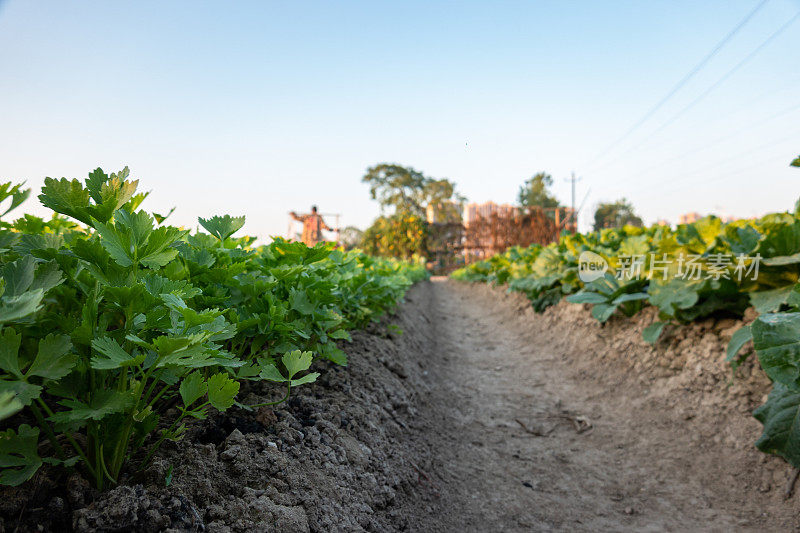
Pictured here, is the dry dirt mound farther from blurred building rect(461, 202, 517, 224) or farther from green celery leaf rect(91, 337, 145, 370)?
blurred building rect(461, 202, 517, 224)

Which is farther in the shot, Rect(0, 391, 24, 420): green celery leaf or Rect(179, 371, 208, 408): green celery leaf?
Rect(179, 371, 208, 408): green celery leaf

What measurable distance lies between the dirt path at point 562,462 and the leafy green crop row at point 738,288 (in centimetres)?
48

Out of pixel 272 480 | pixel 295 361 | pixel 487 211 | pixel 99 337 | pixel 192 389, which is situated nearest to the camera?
pixel 99 337

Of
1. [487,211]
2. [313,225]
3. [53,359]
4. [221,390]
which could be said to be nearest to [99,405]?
[53,359]

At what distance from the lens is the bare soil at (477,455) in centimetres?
112

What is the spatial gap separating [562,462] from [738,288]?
1.87 metres

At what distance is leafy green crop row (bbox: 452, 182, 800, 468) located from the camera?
1.99 metres

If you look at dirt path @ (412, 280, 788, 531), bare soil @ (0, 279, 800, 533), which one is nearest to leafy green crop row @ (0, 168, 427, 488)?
bare soil @ (0, 279, 800, 533)

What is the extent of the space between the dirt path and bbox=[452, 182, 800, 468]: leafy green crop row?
484mm

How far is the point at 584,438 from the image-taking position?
3.00 metres

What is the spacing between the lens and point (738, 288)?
3.23 m

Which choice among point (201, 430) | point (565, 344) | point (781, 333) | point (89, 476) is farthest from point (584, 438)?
point (89, 476)

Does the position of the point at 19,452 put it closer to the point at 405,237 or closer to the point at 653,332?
the point at 653,332

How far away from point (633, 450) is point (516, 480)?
3.04 ft
